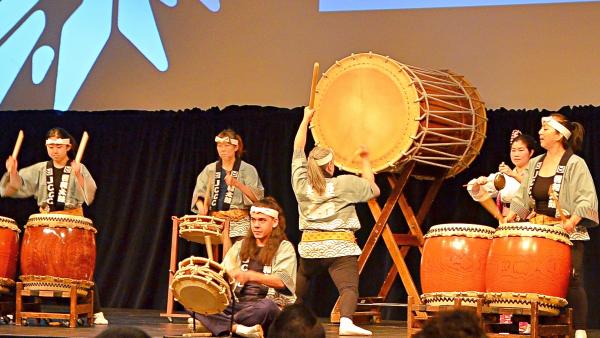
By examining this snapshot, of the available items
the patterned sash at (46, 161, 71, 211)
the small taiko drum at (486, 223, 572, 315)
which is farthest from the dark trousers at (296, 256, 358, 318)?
the patterned sash at (46, 161, 71, 211)

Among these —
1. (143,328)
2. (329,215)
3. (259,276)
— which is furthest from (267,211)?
(143,328)

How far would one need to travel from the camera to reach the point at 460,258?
196 inches

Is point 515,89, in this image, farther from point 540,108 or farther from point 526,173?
point 526,173

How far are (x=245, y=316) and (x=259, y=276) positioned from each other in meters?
0.22

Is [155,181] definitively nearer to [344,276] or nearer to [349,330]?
[344,276]

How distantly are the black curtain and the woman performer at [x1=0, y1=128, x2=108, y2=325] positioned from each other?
1879mm

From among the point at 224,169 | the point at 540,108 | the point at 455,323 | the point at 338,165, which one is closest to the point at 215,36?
the point at 224,169

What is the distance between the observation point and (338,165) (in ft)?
21.5

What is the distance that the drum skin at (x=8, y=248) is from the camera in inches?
227

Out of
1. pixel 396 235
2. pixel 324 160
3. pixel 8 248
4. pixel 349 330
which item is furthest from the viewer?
pixel 396 235

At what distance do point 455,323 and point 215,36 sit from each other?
6.00 metres

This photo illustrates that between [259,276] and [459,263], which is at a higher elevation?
[459,263]

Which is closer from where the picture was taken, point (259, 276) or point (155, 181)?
point (259, 276)

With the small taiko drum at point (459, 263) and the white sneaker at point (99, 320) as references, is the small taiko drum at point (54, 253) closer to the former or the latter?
the white sneaker at point (99, 320)
